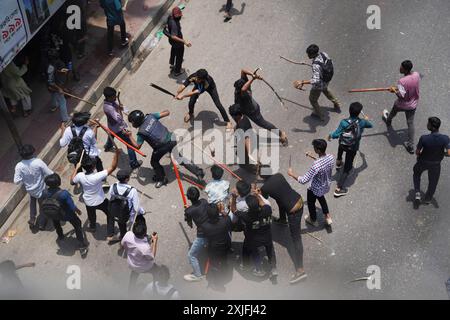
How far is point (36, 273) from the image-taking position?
10289 millimetres

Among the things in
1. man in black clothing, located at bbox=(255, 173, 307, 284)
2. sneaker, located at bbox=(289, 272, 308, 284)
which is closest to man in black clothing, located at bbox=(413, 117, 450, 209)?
man in black clothing, located at bbox=(255, 173, 307, 284)

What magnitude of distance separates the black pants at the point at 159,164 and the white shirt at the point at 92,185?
51.2 inches

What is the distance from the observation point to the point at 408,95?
37.1 feet

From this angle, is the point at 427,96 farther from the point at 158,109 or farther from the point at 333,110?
the point at 158,109

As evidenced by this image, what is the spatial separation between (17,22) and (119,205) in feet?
12.5

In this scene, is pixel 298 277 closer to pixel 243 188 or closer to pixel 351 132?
pixel 243 188

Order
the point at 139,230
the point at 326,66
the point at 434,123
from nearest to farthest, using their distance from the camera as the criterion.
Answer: the point at 139,230 < the point at 434,123 < the point at 326,66

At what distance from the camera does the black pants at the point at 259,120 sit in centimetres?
1153

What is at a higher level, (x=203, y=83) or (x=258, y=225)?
(x=203, y=83)

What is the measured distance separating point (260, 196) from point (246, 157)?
6.08 feet

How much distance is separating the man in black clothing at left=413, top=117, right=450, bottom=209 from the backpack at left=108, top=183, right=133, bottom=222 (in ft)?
16.1

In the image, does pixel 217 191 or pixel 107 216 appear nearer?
pixel 217 191

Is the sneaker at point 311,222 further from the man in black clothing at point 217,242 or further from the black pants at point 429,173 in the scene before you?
the black pants at point 429,173

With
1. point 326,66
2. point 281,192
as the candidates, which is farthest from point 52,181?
point 326,66
